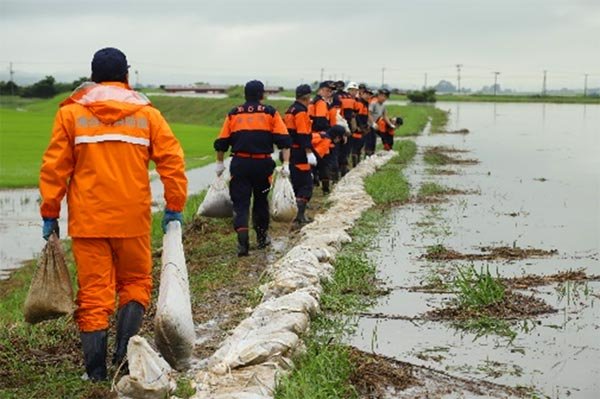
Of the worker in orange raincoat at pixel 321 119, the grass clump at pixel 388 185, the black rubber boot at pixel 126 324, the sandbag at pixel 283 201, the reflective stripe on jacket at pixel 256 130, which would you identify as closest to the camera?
the black rubber boot at pixel 126 324

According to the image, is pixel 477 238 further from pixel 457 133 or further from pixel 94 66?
pixel 457 133

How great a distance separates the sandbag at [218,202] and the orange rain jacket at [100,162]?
13.5 ft

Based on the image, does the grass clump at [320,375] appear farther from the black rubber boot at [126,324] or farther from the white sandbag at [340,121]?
the white sandbag at [340,121]

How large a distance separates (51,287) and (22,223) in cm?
971

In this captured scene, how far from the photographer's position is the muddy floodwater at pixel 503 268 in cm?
514

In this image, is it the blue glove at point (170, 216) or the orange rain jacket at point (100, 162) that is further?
the blue glove at point (170, 216)

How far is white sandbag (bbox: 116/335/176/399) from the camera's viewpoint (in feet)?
14.1

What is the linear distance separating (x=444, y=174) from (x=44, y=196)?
42.8 feet

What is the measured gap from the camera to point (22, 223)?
14.1 meters

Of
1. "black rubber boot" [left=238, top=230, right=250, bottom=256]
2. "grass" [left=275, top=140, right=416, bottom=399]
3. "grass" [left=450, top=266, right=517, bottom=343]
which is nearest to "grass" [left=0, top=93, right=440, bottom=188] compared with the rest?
"black rubber boot" [left=238, top=230, right=250, bottom=256]

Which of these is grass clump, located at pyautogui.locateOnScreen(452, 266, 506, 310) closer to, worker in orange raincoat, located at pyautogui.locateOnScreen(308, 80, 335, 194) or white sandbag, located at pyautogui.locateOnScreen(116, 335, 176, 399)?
white sandbag, located at pyautogui.locateOnScreen(116, 335, 176, 399)

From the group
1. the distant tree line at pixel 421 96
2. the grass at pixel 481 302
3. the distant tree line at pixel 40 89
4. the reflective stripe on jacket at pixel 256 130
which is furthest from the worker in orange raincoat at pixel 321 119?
the distant tree line at pixel 421 96

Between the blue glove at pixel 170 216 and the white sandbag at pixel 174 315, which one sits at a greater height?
the blue glove at pixel 170 216

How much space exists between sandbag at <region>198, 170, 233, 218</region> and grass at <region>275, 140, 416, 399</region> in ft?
4.44
